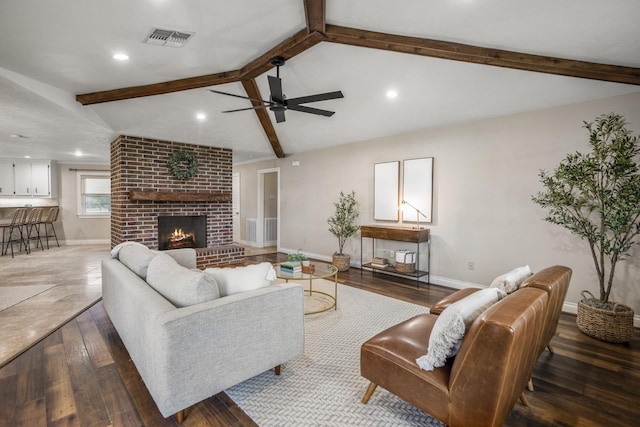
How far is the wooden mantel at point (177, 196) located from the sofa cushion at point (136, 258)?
7.96 ft

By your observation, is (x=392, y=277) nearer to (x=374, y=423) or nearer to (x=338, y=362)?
(x=338, y=362)

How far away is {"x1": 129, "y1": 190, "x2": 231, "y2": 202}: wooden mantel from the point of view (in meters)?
5.09

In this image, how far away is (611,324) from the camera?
109 inches

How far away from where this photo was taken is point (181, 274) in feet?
6.47

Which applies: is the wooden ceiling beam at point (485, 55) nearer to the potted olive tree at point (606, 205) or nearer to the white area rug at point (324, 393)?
the potted olive tree at point (606, 205)

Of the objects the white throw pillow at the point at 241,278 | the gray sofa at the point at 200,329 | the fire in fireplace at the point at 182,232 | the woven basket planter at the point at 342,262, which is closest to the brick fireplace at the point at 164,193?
the fire in fireplace at the point at 182,232

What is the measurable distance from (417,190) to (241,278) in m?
3.47

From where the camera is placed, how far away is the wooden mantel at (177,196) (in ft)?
16.7

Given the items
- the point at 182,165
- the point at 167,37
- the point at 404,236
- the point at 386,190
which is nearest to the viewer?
the point at 167,37

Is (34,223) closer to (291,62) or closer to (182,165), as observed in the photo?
(182,165)

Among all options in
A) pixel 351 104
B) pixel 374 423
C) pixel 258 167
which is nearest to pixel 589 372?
pixel 374 423

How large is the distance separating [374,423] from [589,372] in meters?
1.79

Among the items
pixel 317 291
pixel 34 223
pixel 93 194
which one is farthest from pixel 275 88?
pixel 93 194

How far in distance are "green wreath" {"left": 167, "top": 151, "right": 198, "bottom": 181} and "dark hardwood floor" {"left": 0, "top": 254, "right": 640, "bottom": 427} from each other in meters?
3.27
